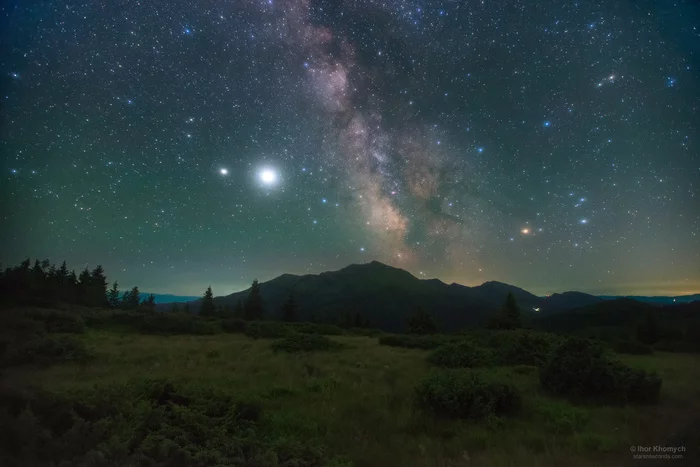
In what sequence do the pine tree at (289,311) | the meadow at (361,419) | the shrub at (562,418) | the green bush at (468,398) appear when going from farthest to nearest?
the pine tree at (289,311) < the green bush at (468,398) < the shrub at (562,418) < the meadow at (361,419)

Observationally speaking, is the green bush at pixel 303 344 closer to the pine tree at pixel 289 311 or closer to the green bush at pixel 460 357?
the green bush at pixel 460 357

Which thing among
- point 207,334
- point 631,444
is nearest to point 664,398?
point 631,444

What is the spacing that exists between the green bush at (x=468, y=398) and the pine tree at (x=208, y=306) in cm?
5879

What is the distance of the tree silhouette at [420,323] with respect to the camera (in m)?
40.2

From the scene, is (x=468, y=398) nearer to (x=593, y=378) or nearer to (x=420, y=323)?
(x=593, y=378)

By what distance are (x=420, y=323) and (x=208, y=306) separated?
4115 cm

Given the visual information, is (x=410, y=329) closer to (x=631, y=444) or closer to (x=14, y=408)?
(x=631, y=444)

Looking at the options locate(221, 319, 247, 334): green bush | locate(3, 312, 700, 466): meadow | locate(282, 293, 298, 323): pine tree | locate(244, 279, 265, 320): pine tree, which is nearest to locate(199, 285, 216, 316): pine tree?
locate(244, 279, 265, 320): pine tree

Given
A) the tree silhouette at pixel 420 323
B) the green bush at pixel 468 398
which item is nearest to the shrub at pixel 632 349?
the green bush at pixel 468 398

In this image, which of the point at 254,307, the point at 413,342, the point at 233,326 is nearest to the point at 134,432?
the point at 413,342

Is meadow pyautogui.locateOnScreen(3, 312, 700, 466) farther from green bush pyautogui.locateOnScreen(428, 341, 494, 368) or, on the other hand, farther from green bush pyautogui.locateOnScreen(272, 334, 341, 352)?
green bush pyautogui.locateOnScreen(272, 334, 341, 352)

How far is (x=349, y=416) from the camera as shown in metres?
7.55

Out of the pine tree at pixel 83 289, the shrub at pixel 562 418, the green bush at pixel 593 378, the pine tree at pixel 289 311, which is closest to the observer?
the shrub at pixel 562 418

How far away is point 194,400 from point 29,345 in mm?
9306
